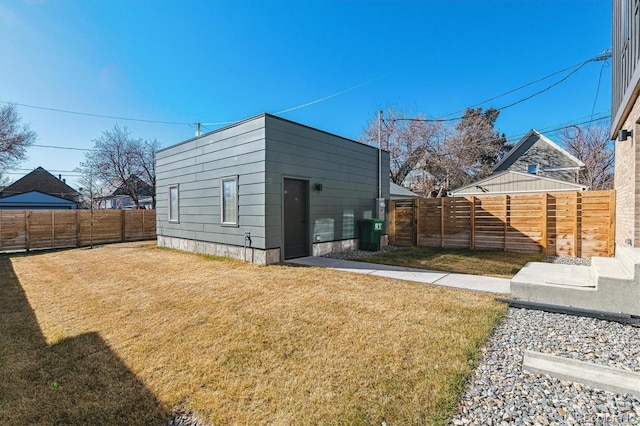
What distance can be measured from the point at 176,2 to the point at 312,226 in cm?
710

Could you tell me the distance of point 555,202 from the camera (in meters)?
8.10

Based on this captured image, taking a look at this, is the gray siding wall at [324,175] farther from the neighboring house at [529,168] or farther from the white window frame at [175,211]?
the neighboring house at [529,168]

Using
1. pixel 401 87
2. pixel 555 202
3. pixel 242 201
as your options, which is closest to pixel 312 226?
pixel 242 201

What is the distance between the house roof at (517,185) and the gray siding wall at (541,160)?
12.8ft

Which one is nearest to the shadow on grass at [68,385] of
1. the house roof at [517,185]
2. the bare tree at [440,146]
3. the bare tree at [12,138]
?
the house roof at [517,185]

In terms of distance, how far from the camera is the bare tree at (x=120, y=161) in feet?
72.8

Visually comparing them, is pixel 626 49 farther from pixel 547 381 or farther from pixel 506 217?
pixel 547 381

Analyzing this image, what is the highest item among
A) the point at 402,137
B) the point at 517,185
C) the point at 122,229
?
the point at 402,137

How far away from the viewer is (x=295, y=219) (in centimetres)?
763

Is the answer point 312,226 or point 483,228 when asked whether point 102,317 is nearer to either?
point 312,226

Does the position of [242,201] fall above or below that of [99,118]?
below

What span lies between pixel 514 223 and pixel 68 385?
1027 cm

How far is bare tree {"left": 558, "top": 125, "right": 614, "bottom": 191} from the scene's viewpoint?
19.0 m

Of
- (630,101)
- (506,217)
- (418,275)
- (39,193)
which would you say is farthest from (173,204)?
(39,193)
